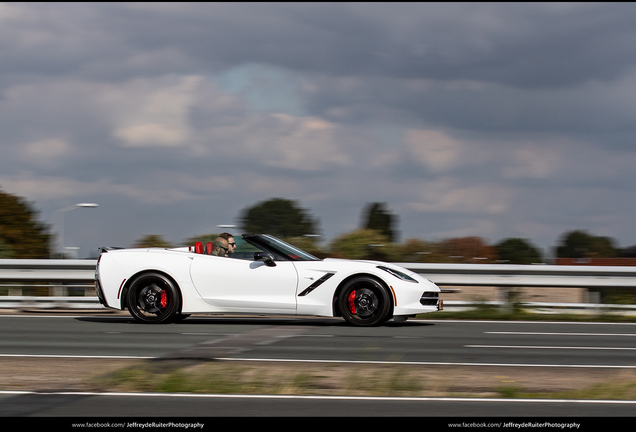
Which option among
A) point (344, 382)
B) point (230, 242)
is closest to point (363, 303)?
point (230, 242)

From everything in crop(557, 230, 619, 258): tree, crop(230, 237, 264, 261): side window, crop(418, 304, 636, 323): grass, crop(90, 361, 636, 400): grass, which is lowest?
crop(90, 361, 636, 400): grass

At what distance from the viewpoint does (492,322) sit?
40.6ft

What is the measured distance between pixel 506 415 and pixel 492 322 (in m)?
7.24

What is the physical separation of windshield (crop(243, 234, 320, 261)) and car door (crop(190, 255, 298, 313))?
20 centimetres

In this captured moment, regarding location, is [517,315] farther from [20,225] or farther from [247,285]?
[20,225]

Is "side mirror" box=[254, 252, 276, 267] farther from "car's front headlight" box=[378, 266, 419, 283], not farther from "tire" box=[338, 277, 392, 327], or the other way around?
"car's front headlight" box=[378, 266, 419, 283]

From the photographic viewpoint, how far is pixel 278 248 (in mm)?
11422

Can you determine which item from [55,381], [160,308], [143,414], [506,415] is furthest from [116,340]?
[506,415]

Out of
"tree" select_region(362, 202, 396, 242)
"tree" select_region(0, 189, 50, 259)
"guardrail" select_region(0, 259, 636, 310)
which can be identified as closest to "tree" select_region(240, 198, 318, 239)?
"tree" select_region(362, 202, 396, 242)

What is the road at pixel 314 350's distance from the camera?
5.53 m

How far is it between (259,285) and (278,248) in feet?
2.31

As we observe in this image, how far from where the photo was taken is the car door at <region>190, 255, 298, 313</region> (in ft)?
35.8
